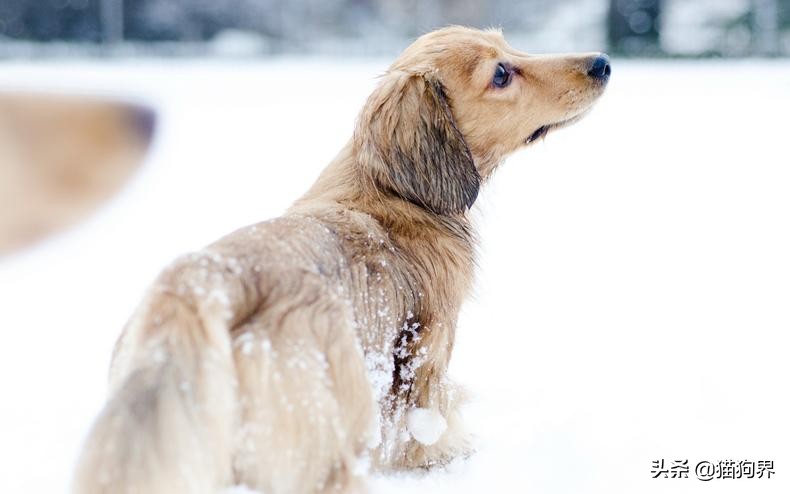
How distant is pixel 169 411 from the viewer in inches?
65.5

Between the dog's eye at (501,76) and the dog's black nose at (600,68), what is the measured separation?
35cm

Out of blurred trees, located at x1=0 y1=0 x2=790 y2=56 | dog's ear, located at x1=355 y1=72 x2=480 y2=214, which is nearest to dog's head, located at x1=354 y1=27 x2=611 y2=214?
dog's ear, located at x1=355 y1=72 x2=480 y2=214

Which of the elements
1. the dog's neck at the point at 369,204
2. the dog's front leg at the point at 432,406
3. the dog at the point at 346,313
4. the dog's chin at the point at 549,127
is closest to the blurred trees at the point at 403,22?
the dog's chin at the point at 549,127

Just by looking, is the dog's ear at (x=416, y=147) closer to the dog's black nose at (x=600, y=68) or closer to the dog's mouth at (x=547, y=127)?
the dog's mouth at (x=547, y=127)

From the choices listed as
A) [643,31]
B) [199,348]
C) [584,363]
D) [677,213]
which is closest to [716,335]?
[584,363]

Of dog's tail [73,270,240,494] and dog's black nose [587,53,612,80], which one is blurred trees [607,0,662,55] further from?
dog's tail [73,270,240,494]

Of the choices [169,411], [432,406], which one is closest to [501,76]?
[432,406]

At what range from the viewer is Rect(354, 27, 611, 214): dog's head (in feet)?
9.31

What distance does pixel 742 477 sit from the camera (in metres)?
2.59

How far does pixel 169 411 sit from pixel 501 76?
1904mm

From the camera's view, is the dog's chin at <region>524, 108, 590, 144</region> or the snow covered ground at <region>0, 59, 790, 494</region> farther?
the dog's chin at <region>524, 108, 590, 144</region>

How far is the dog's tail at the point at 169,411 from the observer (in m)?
1.61

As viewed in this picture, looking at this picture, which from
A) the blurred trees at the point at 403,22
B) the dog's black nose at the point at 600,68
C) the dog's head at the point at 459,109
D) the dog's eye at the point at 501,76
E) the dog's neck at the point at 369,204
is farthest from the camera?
the blurred trees at the point at 403,22

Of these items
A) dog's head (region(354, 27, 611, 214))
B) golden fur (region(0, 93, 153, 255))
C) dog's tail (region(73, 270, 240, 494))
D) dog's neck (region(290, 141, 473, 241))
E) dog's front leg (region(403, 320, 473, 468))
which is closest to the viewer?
dog's tail (region(73, 270, 240, 494))
